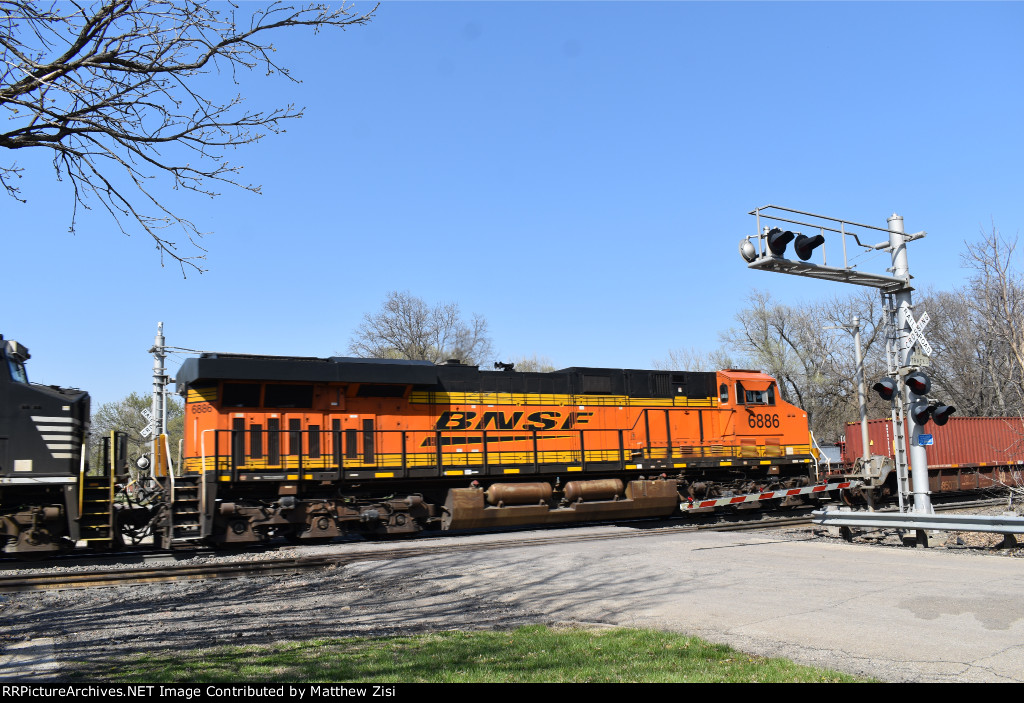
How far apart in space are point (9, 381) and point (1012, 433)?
98.9 ft

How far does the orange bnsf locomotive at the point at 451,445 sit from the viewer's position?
14.7 metres

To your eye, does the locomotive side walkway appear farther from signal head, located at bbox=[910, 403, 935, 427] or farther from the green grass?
signal head, located at bbox=[910, 403, 935, 427]

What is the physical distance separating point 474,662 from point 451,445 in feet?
35.4

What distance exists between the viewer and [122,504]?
45.9 ft

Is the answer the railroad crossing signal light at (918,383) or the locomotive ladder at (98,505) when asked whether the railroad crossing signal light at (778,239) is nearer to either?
the railroad crossing signal light at (918,383)

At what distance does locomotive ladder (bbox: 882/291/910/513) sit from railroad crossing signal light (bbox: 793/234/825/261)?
2.58m

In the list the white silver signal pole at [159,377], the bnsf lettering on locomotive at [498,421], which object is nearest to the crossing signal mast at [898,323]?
the bnsf lettering on locomotive at [498,421]

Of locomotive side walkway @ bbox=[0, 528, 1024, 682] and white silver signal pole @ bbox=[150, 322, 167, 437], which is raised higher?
white silver signal pole @ bbox=[150, 322, 167, 437]

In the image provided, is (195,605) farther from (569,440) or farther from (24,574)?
(569,440)

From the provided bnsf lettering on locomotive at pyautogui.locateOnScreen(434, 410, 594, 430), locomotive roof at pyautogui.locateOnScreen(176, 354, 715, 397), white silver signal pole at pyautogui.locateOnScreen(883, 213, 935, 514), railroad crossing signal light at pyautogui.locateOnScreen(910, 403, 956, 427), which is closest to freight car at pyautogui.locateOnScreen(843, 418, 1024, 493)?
locomotive roof at pyautogui.locateOnScreen(176, 354, 715, 397)

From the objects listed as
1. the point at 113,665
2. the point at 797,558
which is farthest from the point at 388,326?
the point at 113,665

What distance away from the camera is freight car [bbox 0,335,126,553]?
12398 millimetres

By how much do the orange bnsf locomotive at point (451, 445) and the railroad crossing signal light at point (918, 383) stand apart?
22.2 ft
